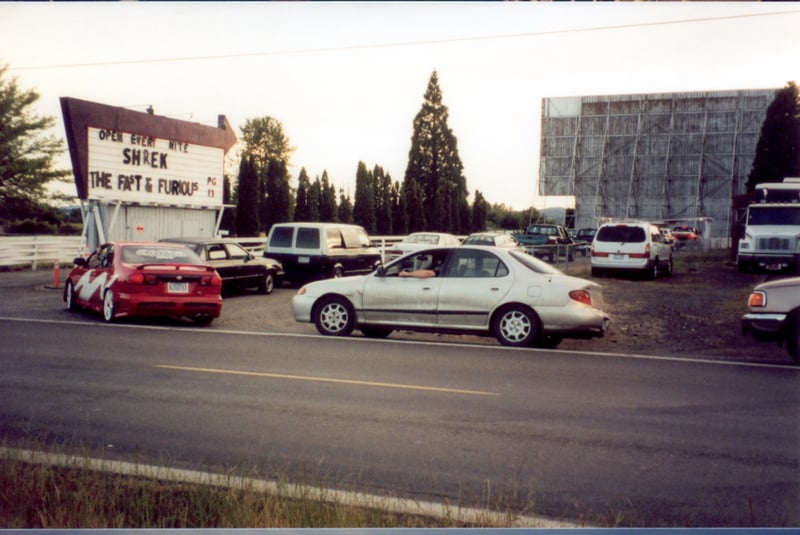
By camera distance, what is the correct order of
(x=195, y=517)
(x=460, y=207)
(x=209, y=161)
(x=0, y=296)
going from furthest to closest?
(x=460, y=207) < (x=209, y=161) < (x=0, y=296) < (x=195, y=517)

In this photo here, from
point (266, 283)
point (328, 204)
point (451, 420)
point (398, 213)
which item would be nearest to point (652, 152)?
point (398, 213)

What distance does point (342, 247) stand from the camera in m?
22.2

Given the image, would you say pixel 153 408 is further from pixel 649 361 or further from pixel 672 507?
pixel 649 361

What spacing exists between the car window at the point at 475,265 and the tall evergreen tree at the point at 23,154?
305 inches

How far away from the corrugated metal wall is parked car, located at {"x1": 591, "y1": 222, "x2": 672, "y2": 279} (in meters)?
24.7

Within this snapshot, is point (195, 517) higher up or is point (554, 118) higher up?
point (554, 118)

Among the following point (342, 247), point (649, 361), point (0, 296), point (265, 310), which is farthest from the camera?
point (342, 247)

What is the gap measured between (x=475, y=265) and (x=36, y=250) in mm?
20003

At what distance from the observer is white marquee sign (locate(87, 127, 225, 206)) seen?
77.7 ft

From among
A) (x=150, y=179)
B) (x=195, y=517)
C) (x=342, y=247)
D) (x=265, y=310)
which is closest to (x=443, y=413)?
(x=195, y=517)

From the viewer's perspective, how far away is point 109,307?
1425 centimetres

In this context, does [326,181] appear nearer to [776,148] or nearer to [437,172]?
[776,148]

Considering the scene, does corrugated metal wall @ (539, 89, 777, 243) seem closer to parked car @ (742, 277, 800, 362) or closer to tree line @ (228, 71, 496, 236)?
tree line @ (228, 71, 496, 236)

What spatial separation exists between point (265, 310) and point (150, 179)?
10108mm
